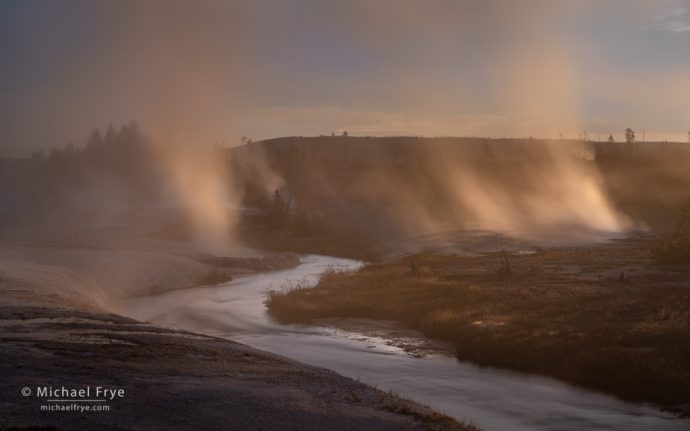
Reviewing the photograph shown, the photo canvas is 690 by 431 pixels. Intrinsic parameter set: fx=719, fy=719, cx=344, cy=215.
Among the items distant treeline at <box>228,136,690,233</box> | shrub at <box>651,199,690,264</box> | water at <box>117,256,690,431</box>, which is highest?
distant treeline at <box>228,136,690,233</box>

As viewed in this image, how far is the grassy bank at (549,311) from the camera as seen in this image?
78.9 ft

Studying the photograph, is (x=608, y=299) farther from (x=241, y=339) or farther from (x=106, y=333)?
(x=106, y=333)

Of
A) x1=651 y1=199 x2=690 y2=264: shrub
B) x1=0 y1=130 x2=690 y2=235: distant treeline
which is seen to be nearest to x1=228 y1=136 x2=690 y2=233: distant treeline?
x1=0 y1=130 x2=690 y2=235: distant treeline

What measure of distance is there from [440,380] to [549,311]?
32.9 feet

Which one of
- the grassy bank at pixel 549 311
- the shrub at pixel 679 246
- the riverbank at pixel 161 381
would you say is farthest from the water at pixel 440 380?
the shrub at pixel 679 246

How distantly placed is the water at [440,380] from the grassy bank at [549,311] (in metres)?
1.27

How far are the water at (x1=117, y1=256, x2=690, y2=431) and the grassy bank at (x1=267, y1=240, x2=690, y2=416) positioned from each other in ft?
4.16

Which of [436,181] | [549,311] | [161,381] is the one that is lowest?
[161,381]

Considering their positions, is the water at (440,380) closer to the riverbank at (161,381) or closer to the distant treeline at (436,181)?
the riverbank at (161,381)

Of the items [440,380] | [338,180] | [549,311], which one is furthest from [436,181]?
[440,380]

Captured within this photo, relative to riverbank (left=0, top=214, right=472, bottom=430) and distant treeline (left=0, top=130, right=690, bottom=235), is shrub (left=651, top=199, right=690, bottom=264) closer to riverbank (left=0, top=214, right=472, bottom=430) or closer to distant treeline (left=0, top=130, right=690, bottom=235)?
riverbank (left=0, top=214, right=472, bottom=430)

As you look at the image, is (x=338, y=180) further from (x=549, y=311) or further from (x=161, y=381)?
(x=161, y=381)

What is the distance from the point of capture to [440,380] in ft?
81.2

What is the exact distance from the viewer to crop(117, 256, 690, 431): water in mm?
20266
